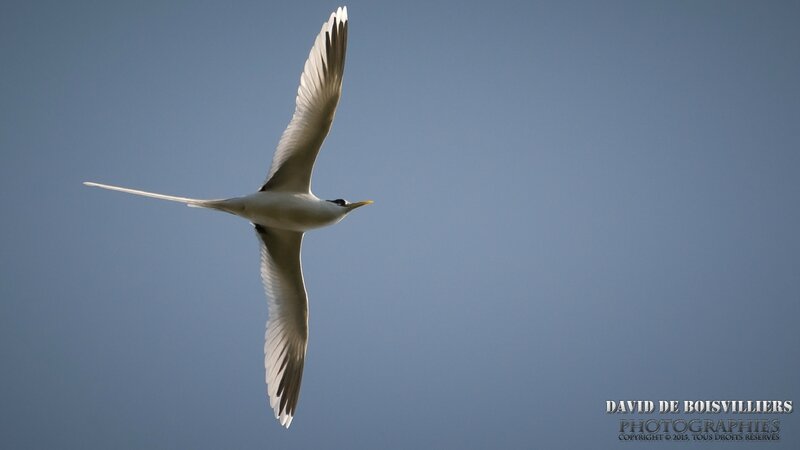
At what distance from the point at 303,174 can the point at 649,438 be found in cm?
687

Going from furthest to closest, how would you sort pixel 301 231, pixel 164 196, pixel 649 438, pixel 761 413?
1. pixel 761 413
2. pixel 649 438
3. pixel 301 231
4. pixel 164 196

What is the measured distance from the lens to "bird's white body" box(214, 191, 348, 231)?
26.8 feet

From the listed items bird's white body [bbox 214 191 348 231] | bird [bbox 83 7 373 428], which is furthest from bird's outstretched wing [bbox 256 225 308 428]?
bird's white body [bbox 214 191 348 231]

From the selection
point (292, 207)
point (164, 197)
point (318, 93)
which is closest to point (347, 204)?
point (292, 207)

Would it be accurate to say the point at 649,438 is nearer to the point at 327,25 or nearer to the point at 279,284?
the point at 279,284

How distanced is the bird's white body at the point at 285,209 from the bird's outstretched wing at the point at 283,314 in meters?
0.36

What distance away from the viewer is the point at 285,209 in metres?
8.25

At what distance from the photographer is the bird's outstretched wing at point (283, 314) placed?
878 centimetres

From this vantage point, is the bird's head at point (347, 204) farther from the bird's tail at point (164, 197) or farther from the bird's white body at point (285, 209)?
the bird's tail at point (164, 197)

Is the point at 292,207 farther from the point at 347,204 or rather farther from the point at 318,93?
the point at 318,93

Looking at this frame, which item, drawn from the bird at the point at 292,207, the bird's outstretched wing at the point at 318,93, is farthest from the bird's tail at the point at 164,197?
the bird's outstretched wing at the point at 318,93

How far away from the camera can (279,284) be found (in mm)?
8828

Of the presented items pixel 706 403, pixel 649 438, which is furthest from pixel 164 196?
pixel 706 403

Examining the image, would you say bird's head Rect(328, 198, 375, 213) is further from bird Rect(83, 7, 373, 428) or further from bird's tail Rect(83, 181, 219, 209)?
bird's tail Rect(83, 181, 219, 209)
